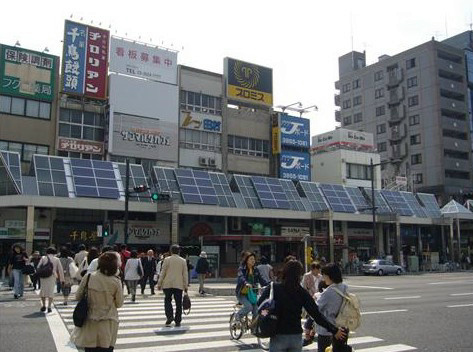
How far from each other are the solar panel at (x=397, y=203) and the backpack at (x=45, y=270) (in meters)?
Answer: 41.8

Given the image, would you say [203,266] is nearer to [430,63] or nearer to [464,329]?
[464,329]

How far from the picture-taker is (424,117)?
75250mm

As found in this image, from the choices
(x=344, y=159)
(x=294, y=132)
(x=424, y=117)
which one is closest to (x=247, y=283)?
(x=294, y=132)

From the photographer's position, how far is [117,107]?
137 feet

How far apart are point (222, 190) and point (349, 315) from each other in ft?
113

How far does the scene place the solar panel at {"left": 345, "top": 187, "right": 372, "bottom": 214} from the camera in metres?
48.5

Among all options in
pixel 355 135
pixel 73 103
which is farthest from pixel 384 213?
pixel 73 103

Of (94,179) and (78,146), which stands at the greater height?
(78,146)

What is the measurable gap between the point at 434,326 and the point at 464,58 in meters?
75.3

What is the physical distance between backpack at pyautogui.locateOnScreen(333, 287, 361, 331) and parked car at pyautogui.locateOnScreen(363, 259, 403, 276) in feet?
118

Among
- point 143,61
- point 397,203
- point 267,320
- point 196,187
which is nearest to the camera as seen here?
point 267,320

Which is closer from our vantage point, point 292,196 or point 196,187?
point 196,187

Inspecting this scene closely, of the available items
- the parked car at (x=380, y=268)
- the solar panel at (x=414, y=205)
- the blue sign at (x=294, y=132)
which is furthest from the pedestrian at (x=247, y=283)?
the solar panel at (x=414, y=205)

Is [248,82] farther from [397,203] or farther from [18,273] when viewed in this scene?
[18,273]
